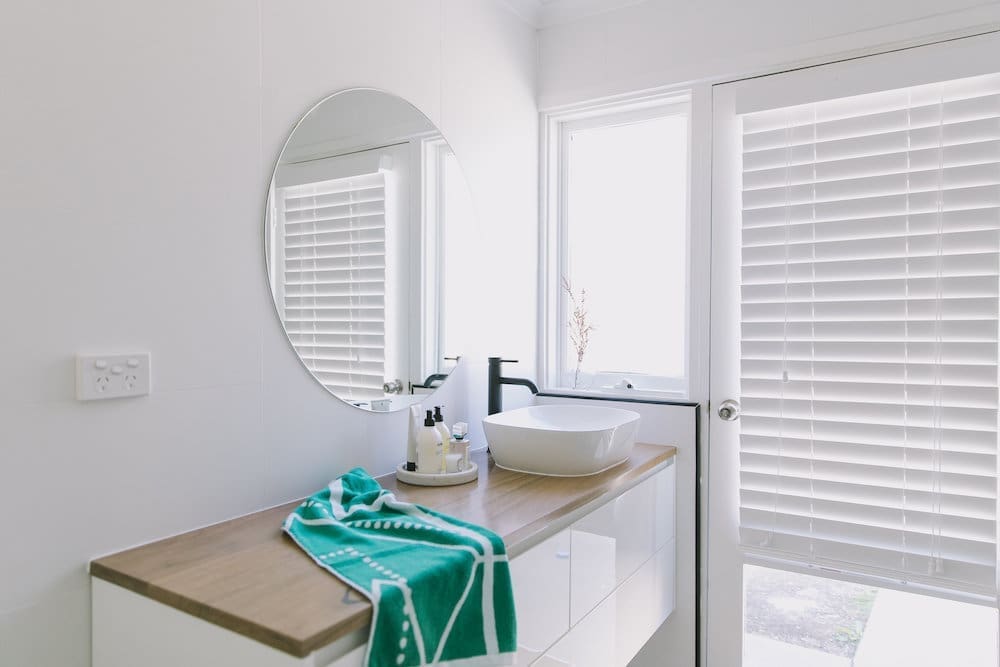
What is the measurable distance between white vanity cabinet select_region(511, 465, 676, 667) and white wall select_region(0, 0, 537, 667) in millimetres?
580

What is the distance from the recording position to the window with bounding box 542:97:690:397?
2.40 m

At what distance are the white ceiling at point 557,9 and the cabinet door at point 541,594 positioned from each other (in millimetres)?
1826

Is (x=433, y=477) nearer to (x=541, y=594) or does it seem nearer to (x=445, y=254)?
(x=541, y=594)

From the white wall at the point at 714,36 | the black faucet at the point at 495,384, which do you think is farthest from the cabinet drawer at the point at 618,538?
the white wall at the point at 714,36

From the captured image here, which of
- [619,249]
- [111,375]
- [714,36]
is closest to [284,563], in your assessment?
[111,375]

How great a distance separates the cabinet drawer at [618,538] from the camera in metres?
1.59

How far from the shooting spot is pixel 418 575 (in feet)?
3.48

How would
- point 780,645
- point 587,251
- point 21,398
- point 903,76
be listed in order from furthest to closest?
1. point 587,251
2. point 780,645
3. point 903,76
4. point 21,398

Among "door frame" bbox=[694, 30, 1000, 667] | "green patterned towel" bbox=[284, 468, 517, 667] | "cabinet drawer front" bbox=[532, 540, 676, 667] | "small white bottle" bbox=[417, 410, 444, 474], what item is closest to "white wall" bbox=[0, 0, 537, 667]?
"small white bottle" bbox=[417, 410, 444, 474]

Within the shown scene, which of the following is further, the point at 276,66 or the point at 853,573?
the point at 853,573

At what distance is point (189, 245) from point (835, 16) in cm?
191

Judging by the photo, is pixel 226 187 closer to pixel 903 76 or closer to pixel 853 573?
pixel 903 76

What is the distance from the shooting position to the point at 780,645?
7.00 feet

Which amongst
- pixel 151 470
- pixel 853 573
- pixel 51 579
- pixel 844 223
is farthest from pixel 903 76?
pixel 51 579
